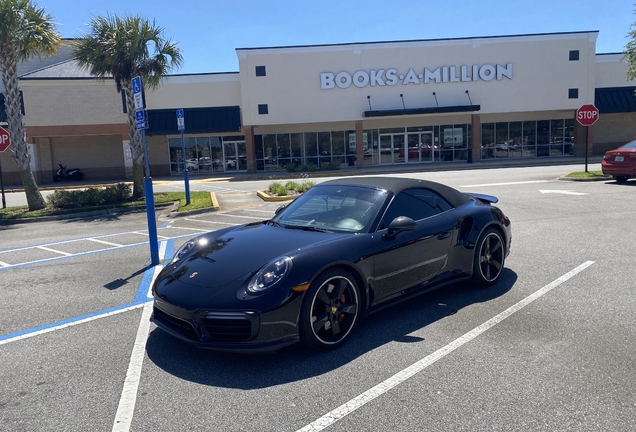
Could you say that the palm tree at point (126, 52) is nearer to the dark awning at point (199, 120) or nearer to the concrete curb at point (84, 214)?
the concrete curb at point (84, 214)

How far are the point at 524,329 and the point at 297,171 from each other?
89.6 ft

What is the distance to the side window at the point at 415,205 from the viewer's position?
5035 millimetres

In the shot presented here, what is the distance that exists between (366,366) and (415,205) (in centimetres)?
200

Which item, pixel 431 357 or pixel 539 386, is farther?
pixel 431 357

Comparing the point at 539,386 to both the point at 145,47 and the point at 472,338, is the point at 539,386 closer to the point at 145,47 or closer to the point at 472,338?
the point at 472,338

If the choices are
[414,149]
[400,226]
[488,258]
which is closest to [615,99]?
[414,149]

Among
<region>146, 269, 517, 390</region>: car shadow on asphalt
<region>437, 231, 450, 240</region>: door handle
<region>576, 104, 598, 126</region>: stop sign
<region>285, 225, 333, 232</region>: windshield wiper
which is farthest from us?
<region>576, 104, 598, 126</region>: stop sign

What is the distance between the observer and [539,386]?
3566 mm

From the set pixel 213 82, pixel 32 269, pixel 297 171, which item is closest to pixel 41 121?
pixel 213 82

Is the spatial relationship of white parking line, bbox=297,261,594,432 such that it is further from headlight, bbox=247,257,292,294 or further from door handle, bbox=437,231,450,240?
headlight, bbox=247,257,292,294

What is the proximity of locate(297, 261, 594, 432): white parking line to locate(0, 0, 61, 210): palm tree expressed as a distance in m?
15.3

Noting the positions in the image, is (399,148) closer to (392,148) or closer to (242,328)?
(392,148)

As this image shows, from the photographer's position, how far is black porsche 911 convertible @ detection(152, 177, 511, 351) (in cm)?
392

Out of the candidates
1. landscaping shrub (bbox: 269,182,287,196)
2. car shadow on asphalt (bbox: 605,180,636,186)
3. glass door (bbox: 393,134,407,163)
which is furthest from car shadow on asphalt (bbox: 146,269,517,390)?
glass door (bbox: 393,134,407,163)
